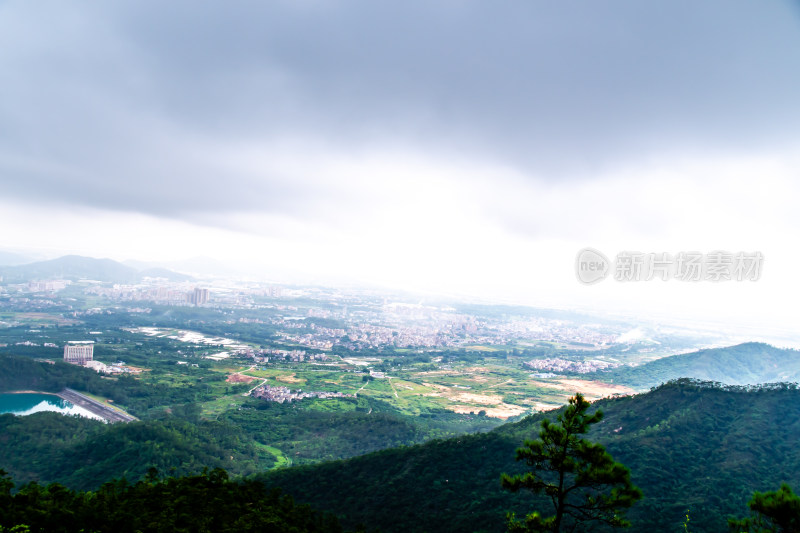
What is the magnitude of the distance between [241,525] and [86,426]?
75.2ft

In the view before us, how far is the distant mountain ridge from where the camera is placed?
130 metres

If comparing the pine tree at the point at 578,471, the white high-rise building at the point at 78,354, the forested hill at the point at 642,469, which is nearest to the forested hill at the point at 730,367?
the forested hill at the point at 642,469

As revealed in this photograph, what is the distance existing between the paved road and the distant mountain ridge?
109846mm

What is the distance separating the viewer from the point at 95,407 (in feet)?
109

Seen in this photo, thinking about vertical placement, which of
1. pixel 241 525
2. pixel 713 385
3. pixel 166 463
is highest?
pixel 713 385

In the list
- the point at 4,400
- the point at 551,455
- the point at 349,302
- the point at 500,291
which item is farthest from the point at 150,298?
the point at 500,291

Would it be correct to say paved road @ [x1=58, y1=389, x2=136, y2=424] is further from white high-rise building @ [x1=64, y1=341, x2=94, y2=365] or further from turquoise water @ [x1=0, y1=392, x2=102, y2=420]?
white high-rise building @ [x1=64, y1=341, x2=94, y2=365]

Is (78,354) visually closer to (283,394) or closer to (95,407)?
(95,407)

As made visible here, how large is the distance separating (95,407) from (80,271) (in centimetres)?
13828

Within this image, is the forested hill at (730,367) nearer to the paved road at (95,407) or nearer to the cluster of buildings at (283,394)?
the cluster of buildings at (283,394)

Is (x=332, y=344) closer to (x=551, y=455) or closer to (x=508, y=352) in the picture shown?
(x=508, y=352)

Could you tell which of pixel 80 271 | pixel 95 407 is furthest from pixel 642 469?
pixel 80 271

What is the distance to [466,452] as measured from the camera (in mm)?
18547

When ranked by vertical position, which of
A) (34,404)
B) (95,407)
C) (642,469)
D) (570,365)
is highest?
(642,469)
